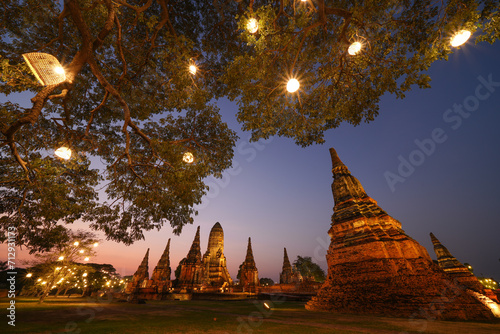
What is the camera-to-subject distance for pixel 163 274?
26.6 metres

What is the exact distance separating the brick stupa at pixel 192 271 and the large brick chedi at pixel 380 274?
19961 millimetres

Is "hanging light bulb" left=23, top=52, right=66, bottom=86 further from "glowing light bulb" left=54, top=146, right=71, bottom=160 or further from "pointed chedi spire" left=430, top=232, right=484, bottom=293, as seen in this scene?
"pointed chedi spire" left=430, top=232, right=484, bottom=293

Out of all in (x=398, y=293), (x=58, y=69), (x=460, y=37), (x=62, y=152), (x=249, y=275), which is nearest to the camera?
(x=58, y=69)

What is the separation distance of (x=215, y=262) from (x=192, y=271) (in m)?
3.45

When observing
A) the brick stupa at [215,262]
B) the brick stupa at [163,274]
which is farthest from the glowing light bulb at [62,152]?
the brick stupa at [215,262]

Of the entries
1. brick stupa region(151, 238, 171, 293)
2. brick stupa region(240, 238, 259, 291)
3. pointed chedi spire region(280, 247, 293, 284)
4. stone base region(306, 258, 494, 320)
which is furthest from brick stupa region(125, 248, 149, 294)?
stone base region(306, 258, 494, 320)

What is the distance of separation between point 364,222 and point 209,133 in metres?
10.1

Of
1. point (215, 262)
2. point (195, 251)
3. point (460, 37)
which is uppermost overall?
point (195, 251)

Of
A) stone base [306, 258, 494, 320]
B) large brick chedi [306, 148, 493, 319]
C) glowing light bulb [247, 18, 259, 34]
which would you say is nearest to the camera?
glowing light bulb [247, 18, 259, 34]

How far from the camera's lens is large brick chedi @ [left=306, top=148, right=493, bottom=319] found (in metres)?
7.77

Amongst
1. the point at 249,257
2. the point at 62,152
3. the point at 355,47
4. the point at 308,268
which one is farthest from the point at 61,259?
the point at 308,268

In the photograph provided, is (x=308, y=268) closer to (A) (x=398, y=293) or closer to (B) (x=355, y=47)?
(A) (x=398, y=293)

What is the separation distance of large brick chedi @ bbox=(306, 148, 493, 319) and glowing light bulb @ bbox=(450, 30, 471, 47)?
9.13 meters

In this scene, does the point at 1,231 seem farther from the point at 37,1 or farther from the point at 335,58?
the point at 335,58
